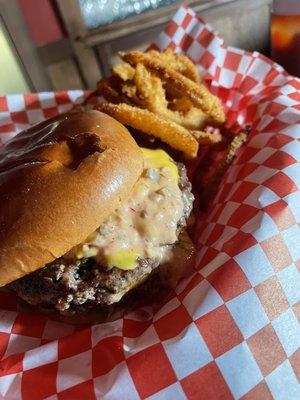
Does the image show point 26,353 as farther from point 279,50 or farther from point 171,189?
point 279,50

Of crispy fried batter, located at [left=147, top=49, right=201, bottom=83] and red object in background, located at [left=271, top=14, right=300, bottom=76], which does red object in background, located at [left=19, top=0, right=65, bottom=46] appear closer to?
crispy fried batter, located at [left=147, top=49, right=201, bottom=83]

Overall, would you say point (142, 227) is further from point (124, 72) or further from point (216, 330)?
point (124, 72)

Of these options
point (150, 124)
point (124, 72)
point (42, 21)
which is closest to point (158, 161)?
point (150, 124)

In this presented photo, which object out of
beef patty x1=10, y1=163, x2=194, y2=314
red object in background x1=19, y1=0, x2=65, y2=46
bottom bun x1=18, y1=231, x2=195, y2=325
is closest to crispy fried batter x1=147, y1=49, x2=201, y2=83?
bottom bun x1=18, y1=231, x2=195, y2=325

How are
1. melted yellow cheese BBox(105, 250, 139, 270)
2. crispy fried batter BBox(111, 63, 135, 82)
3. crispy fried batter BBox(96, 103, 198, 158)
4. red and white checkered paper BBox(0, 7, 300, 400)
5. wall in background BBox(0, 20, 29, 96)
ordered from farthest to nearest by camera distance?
wall in background BBox(0, 20, 29, 96)
crispy fried batter BBox(111, 63, 135, 82)
crispy fried batter BBox(96, 103, 198, 158)
melted yellow cheese BBox(105, 250, 139, 270)
red and white checkered paper BBox(0, 7, 300, 400)

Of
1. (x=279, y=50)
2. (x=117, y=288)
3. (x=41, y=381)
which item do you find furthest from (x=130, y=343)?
(x=279, y=50)

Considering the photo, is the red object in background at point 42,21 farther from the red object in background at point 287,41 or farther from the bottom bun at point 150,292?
the bottom bun at point 150,292
